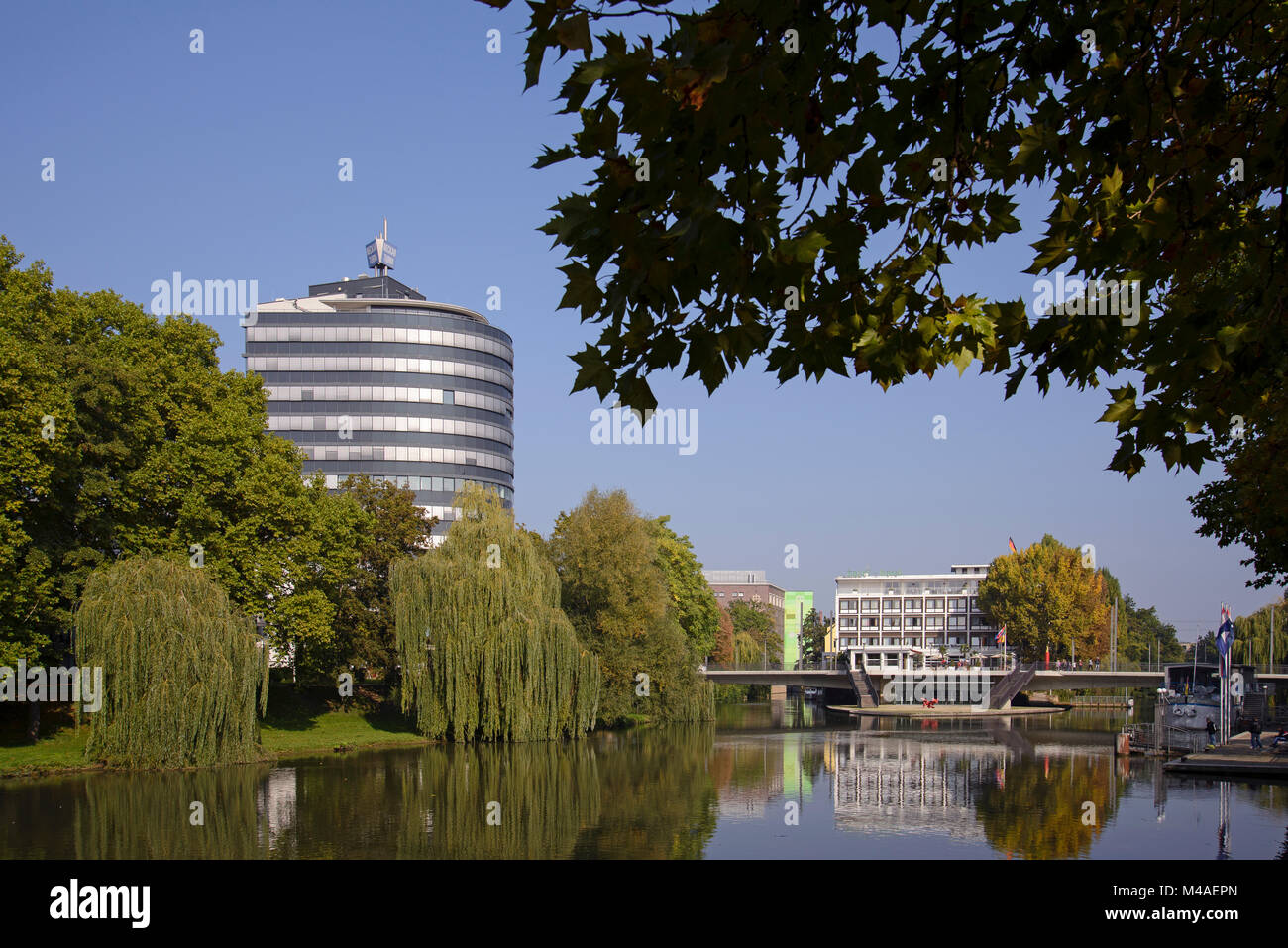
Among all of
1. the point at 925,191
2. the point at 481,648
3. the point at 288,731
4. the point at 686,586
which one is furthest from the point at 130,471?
the point at 686,586

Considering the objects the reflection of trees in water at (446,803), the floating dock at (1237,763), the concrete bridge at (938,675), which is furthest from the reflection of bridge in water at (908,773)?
the concrete bridge at (938,675)

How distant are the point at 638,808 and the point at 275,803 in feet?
31.0

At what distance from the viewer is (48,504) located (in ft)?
113

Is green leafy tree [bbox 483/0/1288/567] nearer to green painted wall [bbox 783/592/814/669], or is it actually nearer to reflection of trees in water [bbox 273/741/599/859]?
reflection of trees in water [bbox 273/741/599/859]

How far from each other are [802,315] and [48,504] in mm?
35127

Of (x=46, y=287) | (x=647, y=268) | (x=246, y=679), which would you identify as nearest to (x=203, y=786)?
(x=246, y=679)

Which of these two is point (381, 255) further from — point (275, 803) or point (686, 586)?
point (275, 803)

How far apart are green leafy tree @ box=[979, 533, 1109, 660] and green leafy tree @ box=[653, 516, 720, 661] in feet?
116

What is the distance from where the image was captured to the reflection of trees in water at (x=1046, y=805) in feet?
78.5

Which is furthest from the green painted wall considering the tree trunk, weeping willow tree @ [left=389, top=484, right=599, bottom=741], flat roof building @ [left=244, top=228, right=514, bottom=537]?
the tree trunk

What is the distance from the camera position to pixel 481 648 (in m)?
41.3

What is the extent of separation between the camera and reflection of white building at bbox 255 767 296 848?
78.6 feet

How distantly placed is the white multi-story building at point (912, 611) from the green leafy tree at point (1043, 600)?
3524cm
